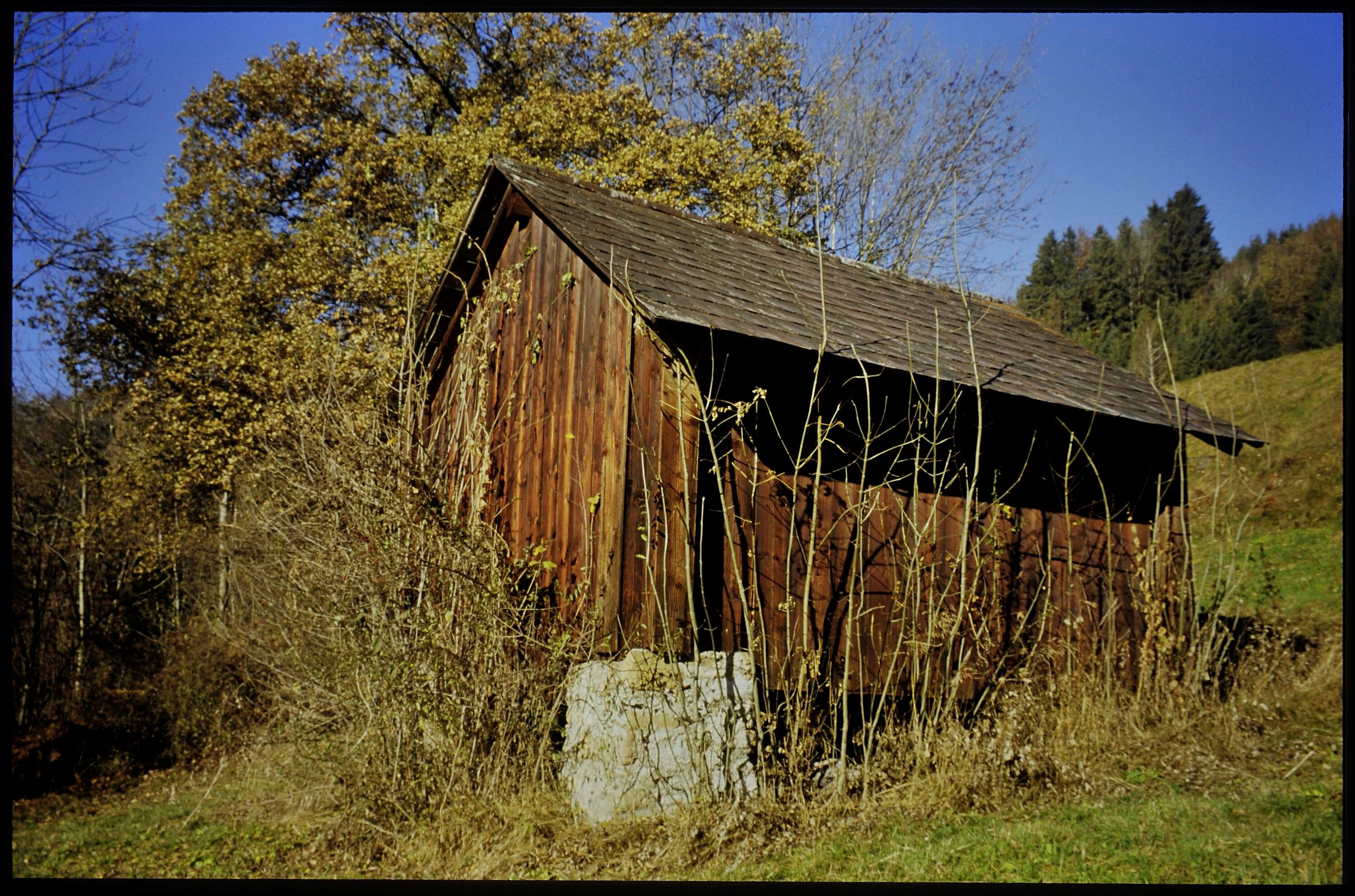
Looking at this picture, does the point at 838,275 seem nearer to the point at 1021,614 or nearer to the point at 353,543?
the point at 1021,614

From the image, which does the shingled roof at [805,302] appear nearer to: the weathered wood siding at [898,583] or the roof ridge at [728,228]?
the roof ridge at [728,228]

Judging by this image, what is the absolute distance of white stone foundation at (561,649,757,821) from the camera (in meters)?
5.63

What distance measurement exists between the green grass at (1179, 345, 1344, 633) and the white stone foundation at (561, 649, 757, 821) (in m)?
10.4

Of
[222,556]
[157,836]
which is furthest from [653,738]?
[222,556]

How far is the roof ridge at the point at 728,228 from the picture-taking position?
8398 mm

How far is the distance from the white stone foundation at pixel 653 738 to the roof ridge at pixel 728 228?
3537 mm

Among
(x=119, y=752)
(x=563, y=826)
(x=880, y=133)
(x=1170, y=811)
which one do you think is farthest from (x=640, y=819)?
(x=880, y=133)

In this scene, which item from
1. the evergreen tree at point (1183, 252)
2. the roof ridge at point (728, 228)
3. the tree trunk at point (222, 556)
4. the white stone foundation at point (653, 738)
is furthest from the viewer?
the evergreen tree at point (1183, 252)

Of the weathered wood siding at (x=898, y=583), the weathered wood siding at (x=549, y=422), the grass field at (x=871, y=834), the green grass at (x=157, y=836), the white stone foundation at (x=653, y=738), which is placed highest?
the weathered wood siding at (x=549, y=422)

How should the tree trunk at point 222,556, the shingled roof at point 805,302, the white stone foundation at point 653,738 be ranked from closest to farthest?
1. the white stone foundation at point 653,738
2. the shingled roof at point 805,302
3. the tree trunk at point 222,556

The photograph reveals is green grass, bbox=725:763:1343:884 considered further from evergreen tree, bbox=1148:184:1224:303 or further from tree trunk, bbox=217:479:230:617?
evergreen tree, bbox=1148:184:1224:303

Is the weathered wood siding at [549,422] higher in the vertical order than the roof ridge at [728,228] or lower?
lower

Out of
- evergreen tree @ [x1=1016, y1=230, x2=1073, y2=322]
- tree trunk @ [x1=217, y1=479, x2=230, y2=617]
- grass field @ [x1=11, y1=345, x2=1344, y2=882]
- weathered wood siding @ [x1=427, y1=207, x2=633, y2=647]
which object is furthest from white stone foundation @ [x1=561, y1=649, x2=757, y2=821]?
evergreen tree @ [x1=1016, y1=230, x2=1073, y2=322]

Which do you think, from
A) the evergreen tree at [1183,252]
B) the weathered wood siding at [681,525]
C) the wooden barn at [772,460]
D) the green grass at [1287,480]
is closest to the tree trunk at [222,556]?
the wooden barn at [772,460]
